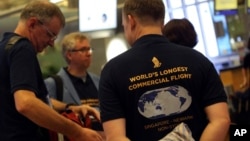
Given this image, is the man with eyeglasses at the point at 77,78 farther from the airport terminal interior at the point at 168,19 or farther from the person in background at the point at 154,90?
the airport terminal interior at the point at 168,19

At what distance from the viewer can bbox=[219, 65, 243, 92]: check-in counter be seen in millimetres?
5676

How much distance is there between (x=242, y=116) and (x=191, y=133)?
3.80 meters

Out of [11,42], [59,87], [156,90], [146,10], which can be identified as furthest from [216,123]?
[59,87]

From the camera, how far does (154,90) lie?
64.4 inches

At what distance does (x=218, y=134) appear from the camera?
1.64 m

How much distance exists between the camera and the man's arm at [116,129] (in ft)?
5.31

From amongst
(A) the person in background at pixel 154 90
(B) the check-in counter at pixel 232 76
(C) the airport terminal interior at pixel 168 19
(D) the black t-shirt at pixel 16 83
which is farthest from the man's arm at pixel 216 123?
(B) the check-in counter at pixel 232 76

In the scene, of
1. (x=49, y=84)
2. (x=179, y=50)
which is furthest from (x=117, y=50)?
(x=179, y=50)

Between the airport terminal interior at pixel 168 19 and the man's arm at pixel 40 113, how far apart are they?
2912 mm

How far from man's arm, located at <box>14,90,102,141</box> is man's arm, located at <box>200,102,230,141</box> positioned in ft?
2.01

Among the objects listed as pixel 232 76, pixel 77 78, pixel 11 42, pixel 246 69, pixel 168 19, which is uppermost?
pixel 11 42

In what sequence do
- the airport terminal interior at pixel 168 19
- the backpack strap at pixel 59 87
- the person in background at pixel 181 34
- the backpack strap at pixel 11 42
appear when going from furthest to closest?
the airport terminal interior at pixel 168 19, the backpack strap at pixel 59 87, the person in background at pixel 181 34, the backpack strap at pixel 11 42

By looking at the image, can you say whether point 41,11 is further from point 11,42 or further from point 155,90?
point 155,90

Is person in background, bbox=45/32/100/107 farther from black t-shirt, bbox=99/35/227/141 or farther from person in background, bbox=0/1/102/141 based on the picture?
black t-shirt, bbox=99/35/227/141
